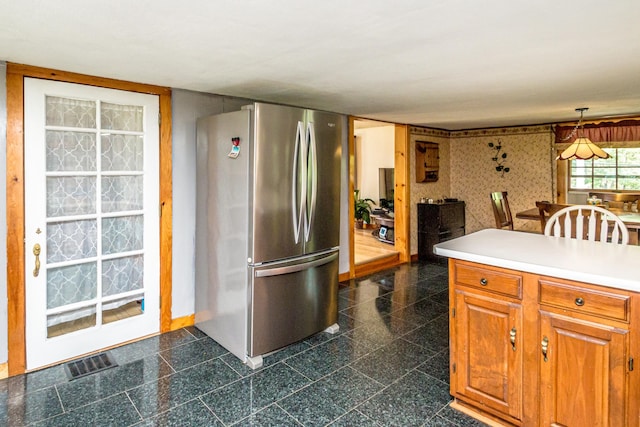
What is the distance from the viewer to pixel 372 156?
29.4 ft

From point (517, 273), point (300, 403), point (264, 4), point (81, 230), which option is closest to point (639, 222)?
point (517, 273)

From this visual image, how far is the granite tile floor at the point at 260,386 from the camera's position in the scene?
7.22ft

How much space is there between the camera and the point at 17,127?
2557 mm

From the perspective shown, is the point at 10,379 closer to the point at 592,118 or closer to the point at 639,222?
the point at 639,222

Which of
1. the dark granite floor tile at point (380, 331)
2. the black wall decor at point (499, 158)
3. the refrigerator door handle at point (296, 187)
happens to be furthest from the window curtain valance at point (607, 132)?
the refrigerator door handle at point (296, 187)

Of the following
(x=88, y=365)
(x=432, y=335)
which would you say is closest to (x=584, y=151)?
(x=432, y=335)

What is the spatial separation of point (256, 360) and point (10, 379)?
1.58m

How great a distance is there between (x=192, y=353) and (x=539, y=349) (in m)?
2.32

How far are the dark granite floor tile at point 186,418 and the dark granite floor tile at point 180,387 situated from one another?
0.06 metres

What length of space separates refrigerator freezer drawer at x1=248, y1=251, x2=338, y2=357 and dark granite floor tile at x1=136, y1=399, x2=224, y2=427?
1.91 ft

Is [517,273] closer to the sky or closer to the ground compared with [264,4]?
closer to the ground

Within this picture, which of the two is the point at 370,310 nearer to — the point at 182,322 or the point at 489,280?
the point at 182,322

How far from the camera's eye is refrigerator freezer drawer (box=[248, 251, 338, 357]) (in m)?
2.81

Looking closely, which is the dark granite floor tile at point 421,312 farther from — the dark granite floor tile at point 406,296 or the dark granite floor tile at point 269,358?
the dark granite floor tile at point 269,358
